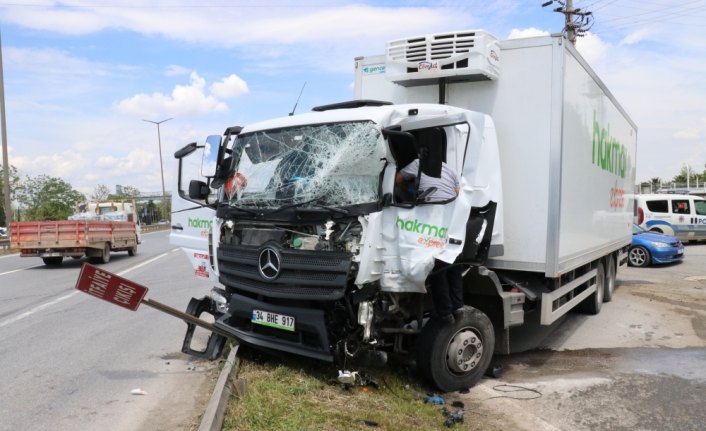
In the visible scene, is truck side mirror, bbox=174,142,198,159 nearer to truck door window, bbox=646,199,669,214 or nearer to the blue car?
the blue car

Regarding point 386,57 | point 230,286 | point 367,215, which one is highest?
point 386,57

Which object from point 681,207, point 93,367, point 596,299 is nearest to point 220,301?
point 93,367

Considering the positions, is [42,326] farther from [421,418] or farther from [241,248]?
[421,418]

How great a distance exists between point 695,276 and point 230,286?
41.1 ft

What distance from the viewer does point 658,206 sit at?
73.9ft

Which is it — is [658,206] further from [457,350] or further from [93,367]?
[93,367]

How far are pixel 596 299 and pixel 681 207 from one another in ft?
51.8

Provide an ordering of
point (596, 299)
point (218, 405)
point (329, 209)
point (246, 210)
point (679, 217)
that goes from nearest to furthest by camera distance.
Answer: point (218, 405) → point (329, 209) → point (246, 210) → point (596, 299) → point (679, 217)

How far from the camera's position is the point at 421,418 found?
4.54 m

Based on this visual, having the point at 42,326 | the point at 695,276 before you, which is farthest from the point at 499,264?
the point at 695,276

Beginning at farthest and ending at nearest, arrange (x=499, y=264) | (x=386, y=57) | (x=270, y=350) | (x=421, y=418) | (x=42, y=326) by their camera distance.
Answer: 1. (x=42, y=326)
2. (x=386, y=57)
3. (x=499, y=264)
4. (x=270, y=350)
5. (x=421, y=418)

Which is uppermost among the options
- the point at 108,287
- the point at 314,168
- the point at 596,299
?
the point at 314,168

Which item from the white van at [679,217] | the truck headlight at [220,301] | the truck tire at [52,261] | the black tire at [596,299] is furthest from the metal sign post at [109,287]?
the white van at [679,217]

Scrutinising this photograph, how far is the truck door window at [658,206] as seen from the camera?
22.4 meters
